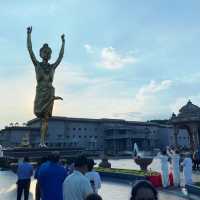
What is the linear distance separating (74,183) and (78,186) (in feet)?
0.22

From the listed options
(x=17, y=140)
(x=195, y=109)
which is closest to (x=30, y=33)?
(x=195, y=109)

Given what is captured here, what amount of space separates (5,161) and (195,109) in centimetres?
2544

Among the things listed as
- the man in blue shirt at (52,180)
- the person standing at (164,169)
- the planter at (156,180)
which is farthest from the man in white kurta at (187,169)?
the man in blue shirt at (52,180)

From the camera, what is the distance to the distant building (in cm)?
8369

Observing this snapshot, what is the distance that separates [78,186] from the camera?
444 centimetres

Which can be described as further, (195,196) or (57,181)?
(195,196)

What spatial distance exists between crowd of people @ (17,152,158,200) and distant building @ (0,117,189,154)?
2945 inches

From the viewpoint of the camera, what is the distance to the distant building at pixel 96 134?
83688 millimetres

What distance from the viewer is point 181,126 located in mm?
44188

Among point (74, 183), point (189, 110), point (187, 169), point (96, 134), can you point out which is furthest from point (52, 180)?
point (96, 134)

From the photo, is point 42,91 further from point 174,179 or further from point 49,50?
point 174,179

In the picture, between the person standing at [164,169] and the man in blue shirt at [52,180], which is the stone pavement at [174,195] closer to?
the person standing at [164,169]

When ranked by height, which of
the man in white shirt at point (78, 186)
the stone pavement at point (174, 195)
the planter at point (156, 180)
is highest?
the man in white shirt at point (78, 186)

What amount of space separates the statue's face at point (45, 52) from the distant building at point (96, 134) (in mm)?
59993
